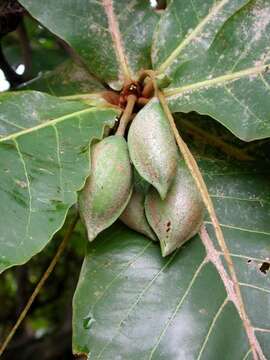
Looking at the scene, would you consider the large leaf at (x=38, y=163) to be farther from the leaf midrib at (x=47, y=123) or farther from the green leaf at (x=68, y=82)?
the green leaf at (x=68, y=82)

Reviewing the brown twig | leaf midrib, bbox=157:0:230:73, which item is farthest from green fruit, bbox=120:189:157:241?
leaf midrib, bbox=157:0:230:73

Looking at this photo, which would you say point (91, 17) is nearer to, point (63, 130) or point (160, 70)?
point (160, 70)

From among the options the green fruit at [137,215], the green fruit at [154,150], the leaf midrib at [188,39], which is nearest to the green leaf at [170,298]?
the green fruit at [137,215]

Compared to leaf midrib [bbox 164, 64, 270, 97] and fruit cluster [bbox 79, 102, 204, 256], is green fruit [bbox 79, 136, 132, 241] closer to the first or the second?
fruit cluster [bbox 79, 102, 204, 256]

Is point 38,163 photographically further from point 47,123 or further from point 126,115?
point 126,115

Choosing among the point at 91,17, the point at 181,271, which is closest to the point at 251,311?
the point at 181,271
